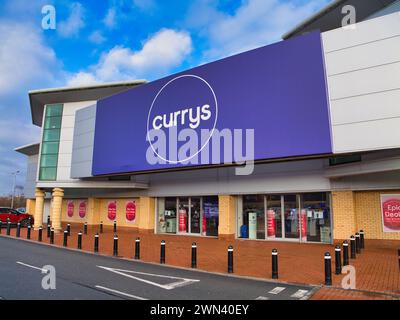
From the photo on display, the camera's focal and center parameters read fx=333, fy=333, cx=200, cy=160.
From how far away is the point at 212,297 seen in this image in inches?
289

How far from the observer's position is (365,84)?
524 inches

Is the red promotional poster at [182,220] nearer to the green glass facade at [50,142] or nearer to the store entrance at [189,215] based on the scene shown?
the store entrance at [189,215]

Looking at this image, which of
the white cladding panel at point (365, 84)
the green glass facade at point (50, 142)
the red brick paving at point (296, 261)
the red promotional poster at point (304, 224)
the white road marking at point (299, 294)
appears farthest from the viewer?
the green glass facade at point (50, 142)

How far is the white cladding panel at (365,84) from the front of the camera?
12.7m

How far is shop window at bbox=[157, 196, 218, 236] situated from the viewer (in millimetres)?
21500

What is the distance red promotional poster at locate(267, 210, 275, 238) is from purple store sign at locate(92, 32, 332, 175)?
471cm

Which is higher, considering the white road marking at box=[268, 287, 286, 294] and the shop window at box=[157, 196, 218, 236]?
the shop window at box=[157, 196, 218, 236]

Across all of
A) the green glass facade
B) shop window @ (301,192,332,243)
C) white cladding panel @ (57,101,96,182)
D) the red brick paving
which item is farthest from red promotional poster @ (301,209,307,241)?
the green glass facade

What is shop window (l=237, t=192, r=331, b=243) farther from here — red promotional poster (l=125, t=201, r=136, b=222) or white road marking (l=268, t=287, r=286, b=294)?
white road marking (l=268, t=287, r=286, b=294)

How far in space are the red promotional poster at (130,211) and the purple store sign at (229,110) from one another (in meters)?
4.28

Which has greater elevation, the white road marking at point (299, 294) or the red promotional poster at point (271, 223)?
the red promotional poster at point (271, 223)

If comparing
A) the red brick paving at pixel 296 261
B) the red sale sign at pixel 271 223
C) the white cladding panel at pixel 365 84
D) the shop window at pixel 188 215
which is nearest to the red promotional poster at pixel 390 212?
the red brick paving at pixel 296 261

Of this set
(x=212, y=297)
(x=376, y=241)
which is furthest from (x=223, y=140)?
(x=212, y=297)

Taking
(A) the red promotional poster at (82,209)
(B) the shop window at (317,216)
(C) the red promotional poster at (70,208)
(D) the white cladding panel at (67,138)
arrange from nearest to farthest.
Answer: (B) the shop window at (317,216), (D) the white cladding panel at (67,138), (A) the red promotional poster at (82,209), (C) the red promotional poster at (70,208)
